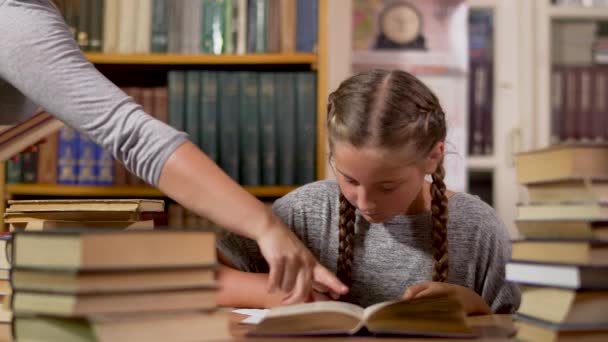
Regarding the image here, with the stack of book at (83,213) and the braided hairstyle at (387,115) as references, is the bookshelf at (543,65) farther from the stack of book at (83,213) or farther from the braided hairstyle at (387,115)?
the stack of book at (83,213)

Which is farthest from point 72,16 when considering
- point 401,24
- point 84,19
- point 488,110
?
→ point 488,110

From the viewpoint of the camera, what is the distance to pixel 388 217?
1272 millimetres

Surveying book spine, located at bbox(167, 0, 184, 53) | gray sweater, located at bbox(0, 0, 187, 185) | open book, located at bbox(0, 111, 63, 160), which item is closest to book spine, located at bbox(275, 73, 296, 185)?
book spine, located at bbox(167, 0, 184, 53)

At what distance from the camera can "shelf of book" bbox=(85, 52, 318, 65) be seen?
2.24 m

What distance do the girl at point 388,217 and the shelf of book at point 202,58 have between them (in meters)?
0.81

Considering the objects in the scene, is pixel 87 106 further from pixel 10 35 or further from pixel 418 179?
pixel 418 179

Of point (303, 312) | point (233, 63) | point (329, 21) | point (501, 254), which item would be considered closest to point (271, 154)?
point (233, 63)

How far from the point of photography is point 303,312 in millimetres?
801

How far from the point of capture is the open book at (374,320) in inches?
31.0

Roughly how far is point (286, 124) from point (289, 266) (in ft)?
4.60

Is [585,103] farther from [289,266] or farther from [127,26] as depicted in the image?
[289,266]

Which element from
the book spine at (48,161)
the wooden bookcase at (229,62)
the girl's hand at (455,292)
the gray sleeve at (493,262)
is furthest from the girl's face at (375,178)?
the book spine at (48,161)

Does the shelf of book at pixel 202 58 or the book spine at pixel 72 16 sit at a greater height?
the book spine at pixel 72 16

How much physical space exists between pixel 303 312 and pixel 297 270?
0.31ft
